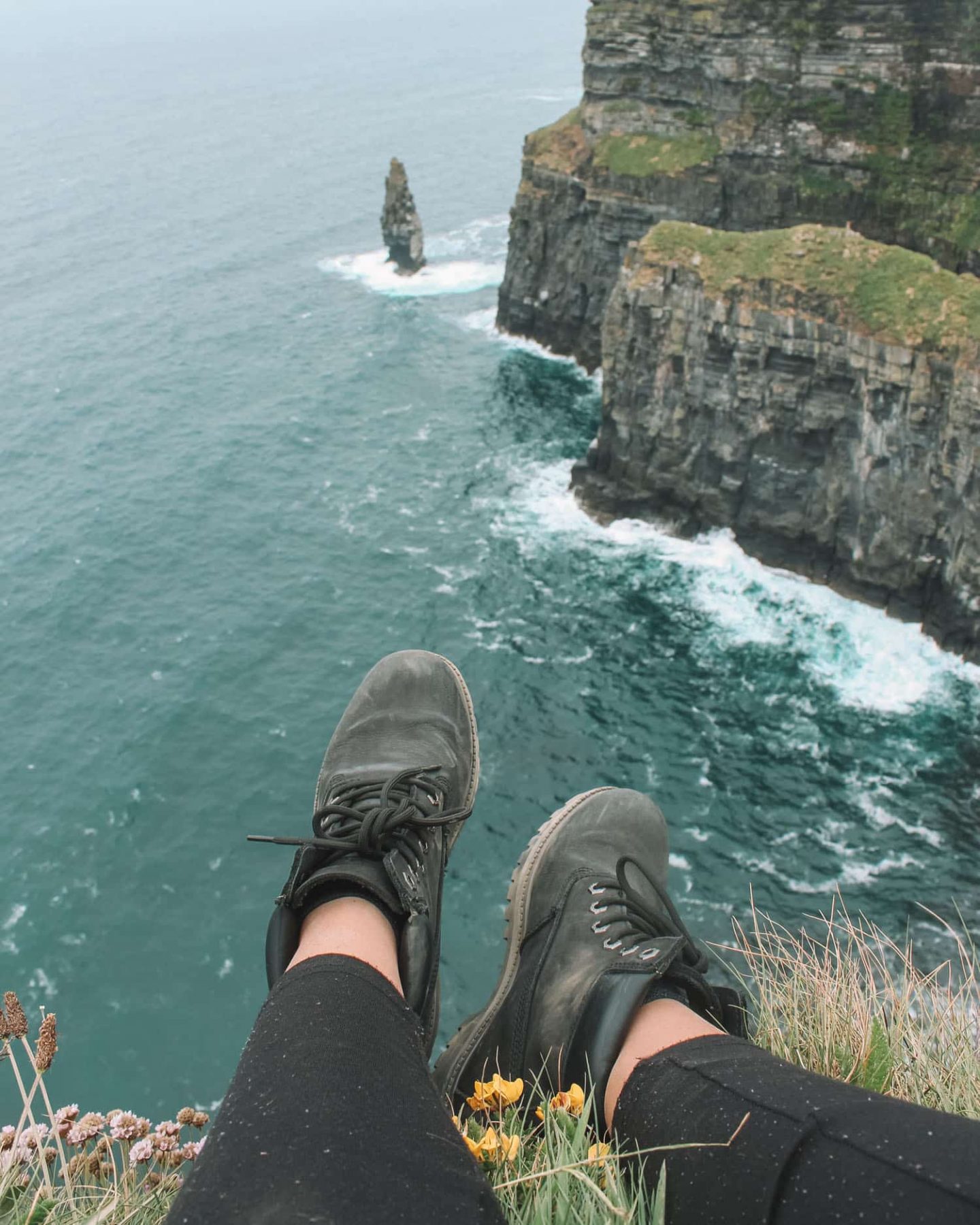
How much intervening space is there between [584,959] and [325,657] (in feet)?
104

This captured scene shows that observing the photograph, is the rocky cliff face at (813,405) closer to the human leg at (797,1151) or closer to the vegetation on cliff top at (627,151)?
the vegetation on cliff top at (627,151)

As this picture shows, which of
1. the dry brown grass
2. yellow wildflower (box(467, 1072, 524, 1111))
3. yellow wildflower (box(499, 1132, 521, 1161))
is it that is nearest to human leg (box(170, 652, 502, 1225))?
yellow wildflower (box(467, 1072, 524, 1111))

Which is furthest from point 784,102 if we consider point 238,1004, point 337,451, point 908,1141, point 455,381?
point 908,1141

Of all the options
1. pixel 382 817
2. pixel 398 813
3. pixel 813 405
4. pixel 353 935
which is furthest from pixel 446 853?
pixel 813 405

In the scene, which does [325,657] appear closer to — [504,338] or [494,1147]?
[494,1147]

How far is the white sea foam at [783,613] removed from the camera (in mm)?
34781

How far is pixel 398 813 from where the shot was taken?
6.02 meters

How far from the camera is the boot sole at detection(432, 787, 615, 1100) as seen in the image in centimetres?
584

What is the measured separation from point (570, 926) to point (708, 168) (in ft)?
174

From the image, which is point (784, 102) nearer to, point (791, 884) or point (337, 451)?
point (337, 451)

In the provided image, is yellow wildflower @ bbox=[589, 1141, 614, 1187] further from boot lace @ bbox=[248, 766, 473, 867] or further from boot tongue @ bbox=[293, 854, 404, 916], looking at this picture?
boot lace @ bbox=[248, 766, 473, 867]

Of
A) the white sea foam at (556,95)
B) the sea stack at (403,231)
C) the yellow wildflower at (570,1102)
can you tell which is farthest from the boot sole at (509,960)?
the white sea foam at (556,95)

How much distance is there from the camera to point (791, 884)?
2791cm

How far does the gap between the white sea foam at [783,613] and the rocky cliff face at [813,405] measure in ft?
2.67
